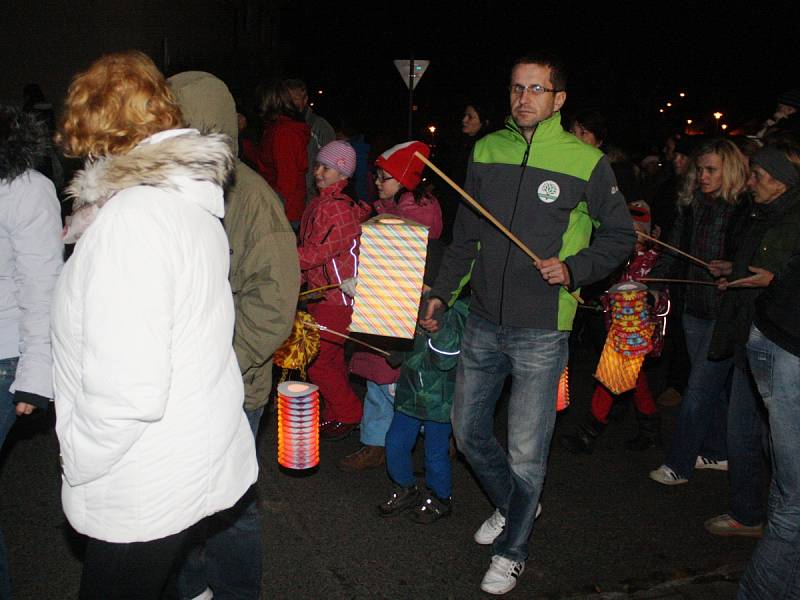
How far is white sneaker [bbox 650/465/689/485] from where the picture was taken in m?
4.99

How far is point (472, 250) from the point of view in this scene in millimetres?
3801

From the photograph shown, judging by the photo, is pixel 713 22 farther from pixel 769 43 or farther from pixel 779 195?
pixel 779 195

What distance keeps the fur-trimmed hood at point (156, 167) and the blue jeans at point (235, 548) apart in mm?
1167

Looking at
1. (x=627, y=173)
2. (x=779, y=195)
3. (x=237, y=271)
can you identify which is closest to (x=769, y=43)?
(x=627, y=173)

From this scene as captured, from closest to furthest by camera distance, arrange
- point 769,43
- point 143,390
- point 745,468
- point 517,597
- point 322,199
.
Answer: point 143,390 → point 517,597 → point 745,468 → point 322,199 → point 769,43

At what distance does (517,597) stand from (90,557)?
2170 mm

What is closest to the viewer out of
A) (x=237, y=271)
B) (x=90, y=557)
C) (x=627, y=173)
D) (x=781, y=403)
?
(x=90, y=557)

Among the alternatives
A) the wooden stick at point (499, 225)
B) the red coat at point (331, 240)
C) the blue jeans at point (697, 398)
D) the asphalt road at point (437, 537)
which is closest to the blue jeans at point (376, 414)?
the asphalt road at point (437, 537)

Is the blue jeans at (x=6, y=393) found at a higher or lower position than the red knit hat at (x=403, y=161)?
lower

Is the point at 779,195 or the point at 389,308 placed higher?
the point at 779,195

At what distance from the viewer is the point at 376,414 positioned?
4.95 meters

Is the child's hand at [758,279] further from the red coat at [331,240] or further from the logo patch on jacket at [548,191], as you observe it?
the red coat at [331,240]

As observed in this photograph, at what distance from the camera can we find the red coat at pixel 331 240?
5008 mm

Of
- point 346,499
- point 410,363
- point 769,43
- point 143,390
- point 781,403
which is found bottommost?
point 346,499
